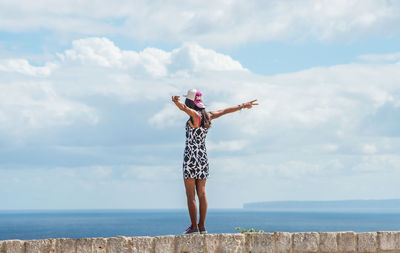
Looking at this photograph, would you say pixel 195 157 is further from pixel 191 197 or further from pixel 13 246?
pixel 13 246

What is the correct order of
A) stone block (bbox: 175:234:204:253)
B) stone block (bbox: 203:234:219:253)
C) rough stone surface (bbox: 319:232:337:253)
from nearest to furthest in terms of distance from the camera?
stone block (bbox: 175:234:204:253), stone block (bbox: 203:234:219:253), rough stone surface (bbox: 319:232:337:253)

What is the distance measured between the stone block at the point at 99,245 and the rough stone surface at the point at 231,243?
1488 millimetres

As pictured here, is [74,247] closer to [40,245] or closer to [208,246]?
[40,245]

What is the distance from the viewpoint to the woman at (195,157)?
7.36 metres

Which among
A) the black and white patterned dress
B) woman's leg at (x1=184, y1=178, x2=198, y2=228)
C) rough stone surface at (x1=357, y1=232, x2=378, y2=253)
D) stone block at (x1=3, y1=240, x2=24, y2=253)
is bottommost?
stone block at (x1=3, y1=240, x2=24, y2=253)

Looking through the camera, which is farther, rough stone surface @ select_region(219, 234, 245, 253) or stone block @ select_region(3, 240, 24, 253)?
rough stone surface @ select_region(219, 234, 245, 253)

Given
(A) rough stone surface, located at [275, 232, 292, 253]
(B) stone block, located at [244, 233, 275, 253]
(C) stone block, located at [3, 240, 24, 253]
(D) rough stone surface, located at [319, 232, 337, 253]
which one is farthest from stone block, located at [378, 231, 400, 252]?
(C) stone block, located at [3, 240, 24, 253]

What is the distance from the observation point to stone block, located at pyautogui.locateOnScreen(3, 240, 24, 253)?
6.25 metres

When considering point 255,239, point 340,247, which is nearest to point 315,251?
point 340,247

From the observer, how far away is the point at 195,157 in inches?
291

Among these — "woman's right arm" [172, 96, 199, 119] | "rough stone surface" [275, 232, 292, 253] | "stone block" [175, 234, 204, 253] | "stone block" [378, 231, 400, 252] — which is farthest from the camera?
"stone block" [378, 231, 400, 252]

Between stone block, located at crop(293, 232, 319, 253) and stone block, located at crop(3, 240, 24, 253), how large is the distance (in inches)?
140

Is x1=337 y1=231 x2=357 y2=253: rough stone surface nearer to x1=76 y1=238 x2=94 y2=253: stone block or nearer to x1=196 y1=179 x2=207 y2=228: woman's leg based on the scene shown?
x1=196 y1=179 x2=207 y2=228: woman's leg

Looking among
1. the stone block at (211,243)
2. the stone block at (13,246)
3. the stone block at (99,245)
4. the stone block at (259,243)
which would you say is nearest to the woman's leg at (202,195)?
the stone block at (211,243)
